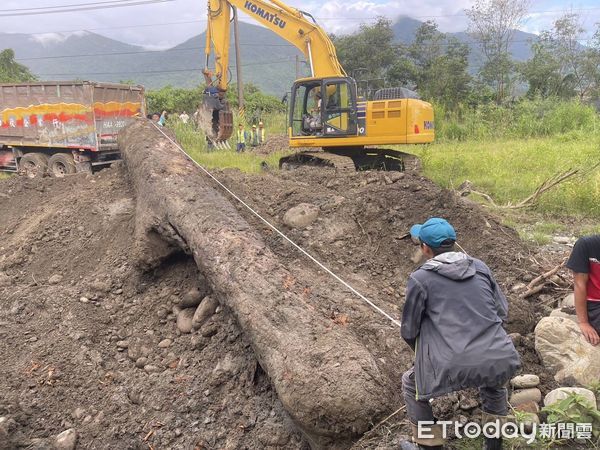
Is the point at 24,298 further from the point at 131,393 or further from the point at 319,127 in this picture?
the point at 319,127

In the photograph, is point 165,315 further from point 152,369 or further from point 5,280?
point 5,280

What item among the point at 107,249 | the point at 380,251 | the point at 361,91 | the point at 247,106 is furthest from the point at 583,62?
the point at 107,249

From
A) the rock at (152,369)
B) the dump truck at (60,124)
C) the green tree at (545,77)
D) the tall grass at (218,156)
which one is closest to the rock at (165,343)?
the rock at (152,369)

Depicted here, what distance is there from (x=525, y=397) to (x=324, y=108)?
293 inches

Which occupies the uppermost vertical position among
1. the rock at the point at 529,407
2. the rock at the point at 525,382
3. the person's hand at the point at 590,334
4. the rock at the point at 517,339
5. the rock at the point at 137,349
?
the person's hand at the point at 590,334

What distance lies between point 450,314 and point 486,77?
93.6 feet

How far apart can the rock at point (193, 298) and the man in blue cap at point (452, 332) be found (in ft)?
7.33

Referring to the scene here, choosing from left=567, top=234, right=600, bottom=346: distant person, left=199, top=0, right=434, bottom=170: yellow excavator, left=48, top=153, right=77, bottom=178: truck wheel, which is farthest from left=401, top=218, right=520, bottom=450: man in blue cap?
left=48, top=153, right=77, bottom=178: truck wheel

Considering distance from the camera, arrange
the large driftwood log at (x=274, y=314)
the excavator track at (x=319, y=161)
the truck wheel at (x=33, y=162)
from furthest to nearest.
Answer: the truck wheel at (x=33, y=162)
the excavator track at (x=319, y=161)
the large driftwood log at (x=274, y=314)

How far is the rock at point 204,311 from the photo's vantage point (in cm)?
384

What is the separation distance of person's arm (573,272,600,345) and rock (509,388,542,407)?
0.46 meters

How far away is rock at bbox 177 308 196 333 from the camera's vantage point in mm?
3889

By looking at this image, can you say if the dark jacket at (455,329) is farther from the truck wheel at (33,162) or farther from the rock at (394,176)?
the truck wheel at (33,162)

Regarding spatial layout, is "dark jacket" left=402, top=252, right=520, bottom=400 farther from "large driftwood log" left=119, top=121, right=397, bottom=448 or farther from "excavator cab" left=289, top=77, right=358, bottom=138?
"excavator cab" left=289, top=77, right=358, bottom=138
